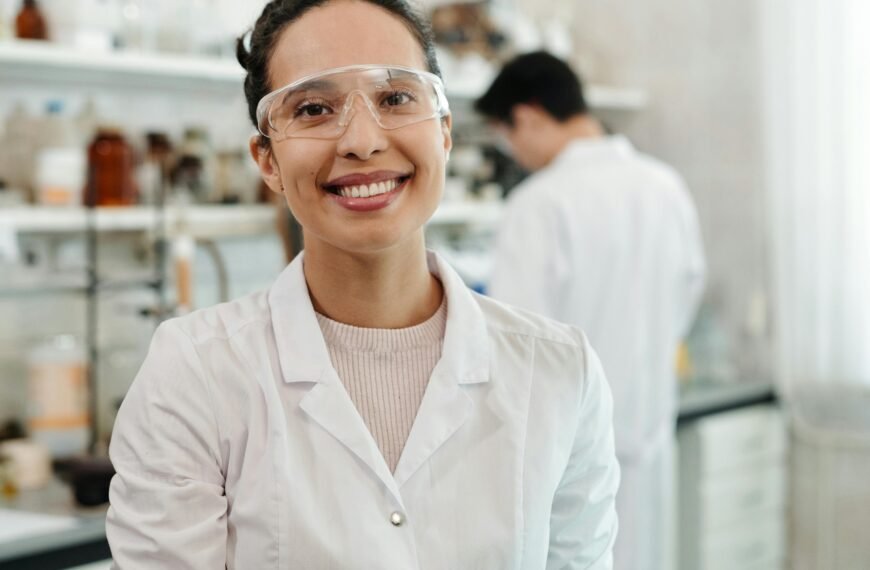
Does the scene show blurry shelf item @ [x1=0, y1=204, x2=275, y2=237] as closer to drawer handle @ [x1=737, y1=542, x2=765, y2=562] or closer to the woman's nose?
the woman's nose

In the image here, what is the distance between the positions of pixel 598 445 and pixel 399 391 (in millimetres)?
247

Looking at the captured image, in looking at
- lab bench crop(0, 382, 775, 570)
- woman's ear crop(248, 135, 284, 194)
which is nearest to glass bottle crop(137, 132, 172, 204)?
lab bench crop(0, 382, 775, 570)

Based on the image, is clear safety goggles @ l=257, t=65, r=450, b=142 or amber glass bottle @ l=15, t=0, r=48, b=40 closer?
clear safety goggles @ l=257, t=65, r=450, b=142

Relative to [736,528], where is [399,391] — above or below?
above

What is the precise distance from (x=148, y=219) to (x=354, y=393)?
1484 mm

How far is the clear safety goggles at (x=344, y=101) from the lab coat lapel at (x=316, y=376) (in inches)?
7.5

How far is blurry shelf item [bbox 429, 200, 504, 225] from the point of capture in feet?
9.76

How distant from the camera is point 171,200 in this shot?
2451 mm

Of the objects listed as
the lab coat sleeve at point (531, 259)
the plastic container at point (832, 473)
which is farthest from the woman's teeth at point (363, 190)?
the plastic container at point (832, 473)

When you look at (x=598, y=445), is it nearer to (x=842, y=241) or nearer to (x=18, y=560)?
(x=18, y=560)

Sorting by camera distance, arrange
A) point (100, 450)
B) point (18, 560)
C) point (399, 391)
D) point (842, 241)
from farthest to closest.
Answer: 1. point (842, 241)
2. point (100, 450)
3. point (18, 560)
4. point (399, 391)

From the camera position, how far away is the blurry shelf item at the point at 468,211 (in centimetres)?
297

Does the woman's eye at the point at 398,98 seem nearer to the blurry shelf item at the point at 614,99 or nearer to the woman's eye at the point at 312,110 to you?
the woman's eye at the point at 312,110

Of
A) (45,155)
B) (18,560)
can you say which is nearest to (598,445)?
(18,560)
